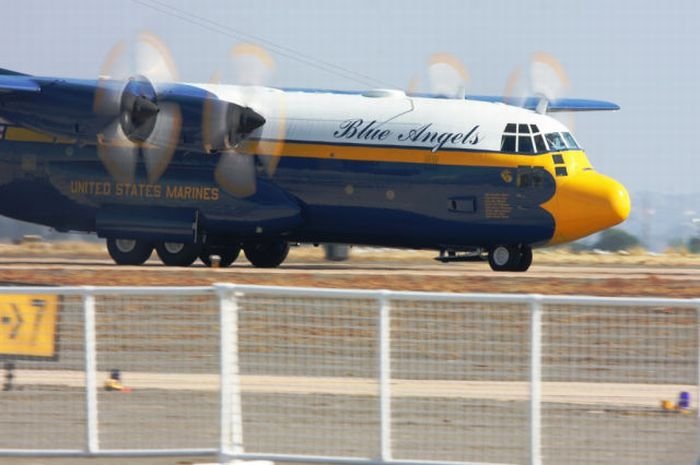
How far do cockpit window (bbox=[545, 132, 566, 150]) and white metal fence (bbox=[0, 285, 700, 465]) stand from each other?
1886 centimetres

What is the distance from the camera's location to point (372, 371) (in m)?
12.3

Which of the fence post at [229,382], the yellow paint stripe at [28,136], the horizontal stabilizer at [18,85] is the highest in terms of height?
the horizontal stabilizer at [18,85]

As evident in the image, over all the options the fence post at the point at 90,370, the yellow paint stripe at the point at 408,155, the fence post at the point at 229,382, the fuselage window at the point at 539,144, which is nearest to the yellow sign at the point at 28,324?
the fence post at the point at 90,370

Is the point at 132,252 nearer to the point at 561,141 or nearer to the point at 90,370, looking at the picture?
the point at 561,141

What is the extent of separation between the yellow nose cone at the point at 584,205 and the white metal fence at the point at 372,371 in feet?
60.8

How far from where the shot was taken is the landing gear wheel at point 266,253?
35938mm

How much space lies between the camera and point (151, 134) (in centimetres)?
3297

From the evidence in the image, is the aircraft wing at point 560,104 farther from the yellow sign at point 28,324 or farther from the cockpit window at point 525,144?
the yellow sign at point 28,324

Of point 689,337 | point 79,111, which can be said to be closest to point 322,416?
point 689,337

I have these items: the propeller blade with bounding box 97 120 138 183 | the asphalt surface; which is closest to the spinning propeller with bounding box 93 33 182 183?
the propeller blade with bounding box 97 120 138 183

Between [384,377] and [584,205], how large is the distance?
20.1m

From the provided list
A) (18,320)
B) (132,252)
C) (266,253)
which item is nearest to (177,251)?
(132,252)

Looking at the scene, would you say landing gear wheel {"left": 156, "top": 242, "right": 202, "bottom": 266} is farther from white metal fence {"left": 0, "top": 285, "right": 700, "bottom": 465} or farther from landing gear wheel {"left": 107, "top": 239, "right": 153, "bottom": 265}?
white metal fence {"left": 0, "top": 285, "right": 700, "bottom": 465}

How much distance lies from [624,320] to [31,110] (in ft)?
76.0
